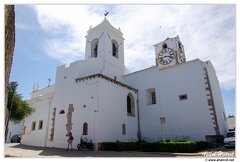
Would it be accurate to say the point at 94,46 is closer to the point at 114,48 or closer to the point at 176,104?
the point at 114,48

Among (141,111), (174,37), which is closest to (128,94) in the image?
(141,111)

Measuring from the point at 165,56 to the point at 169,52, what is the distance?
2.52ft

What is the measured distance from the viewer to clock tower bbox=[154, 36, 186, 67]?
82.1 ft

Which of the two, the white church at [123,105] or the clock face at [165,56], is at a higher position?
the clock face at [165,56]

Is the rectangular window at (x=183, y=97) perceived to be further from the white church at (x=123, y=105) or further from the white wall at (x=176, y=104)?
the white wall at (x=176, y=104)

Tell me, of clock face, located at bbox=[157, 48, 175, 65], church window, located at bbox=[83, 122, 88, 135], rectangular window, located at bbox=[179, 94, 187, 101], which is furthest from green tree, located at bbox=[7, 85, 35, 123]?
clock face, located at bbox=[157, 48, 175, 65]

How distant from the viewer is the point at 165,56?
25.7 m

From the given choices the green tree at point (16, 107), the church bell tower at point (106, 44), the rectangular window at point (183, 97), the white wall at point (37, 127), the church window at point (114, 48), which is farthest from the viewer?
the church window at point (114, 48)

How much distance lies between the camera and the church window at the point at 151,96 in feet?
63.1

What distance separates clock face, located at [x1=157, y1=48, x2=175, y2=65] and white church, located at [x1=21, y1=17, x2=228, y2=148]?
6.67 meters

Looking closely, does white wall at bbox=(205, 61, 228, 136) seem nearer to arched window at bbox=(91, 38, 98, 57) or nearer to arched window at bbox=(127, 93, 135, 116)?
arched window at bbox=(127, 93, 135, 116)

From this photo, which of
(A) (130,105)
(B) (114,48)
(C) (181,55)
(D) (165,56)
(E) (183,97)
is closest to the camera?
(E) (183,97)

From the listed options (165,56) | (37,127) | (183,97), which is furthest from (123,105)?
(165,56)

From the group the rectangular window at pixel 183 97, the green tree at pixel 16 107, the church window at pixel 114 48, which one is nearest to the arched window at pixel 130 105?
the rectangular window at pixel 183 97
